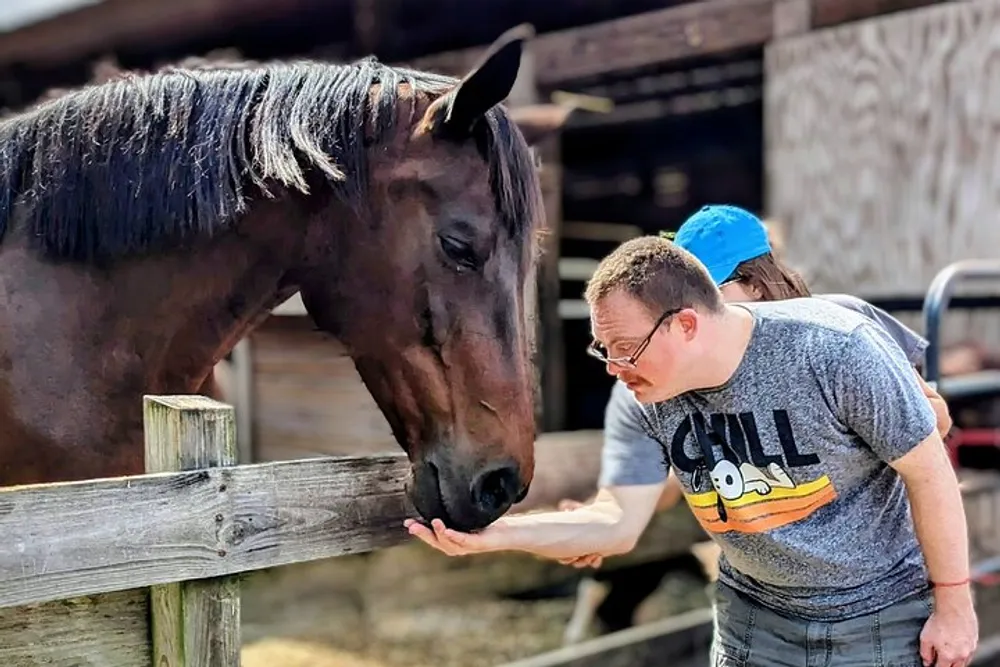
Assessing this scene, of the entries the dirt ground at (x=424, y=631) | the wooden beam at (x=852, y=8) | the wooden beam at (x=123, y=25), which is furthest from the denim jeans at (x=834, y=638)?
the wooden beam at (x=123, y=25)

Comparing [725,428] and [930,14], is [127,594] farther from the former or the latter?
[930,14]

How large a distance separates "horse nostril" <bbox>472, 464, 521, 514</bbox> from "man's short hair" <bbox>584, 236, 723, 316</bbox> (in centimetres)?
33

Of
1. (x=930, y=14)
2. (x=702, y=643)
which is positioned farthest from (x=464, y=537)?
(x=930, y=14)

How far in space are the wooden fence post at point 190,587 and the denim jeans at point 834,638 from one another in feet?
2.91

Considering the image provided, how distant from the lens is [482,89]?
1641 mm

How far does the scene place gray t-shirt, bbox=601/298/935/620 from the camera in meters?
1.49

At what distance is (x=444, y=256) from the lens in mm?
1659

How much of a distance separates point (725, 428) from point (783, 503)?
0.49ft

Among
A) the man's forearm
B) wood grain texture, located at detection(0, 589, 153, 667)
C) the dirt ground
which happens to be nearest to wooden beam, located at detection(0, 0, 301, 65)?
the dirt ground

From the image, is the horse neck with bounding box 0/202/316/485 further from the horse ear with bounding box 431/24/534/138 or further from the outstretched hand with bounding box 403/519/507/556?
the outstretched hand with bounding box 403/519/507/556

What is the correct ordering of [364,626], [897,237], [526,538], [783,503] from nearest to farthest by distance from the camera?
[783,503], [526,538], [364,626], [897,237]

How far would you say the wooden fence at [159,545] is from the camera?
49.4 inches

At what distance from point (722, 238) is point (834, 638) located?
0.70 meters

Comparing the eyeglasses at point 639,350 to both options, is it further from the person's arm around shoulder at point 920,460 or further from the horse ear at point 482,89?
the horse ear at point 482,89
